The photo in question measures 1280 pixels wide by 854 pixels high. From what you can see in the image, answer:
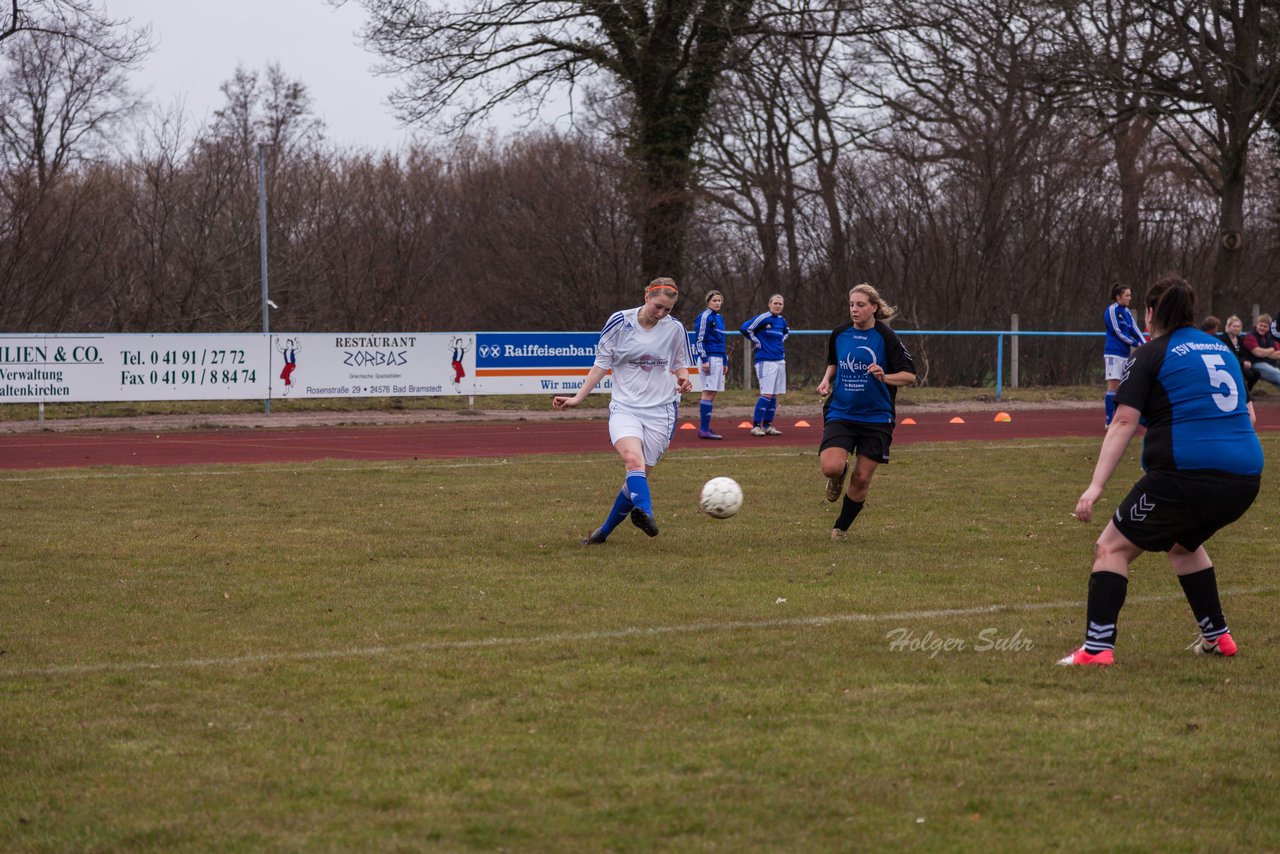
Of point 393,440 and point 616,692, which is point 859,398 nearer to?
point 616,692

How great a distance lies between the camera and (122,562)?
9461mm

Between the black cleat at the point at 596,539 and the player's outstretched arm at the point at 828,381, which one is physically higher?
the player's outstretched arm at the point at 828,381

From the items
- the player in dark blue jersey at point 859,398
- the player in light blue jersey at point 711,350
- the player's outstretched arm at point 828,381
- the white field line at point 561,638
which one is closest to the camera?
the white field line at point 561,638

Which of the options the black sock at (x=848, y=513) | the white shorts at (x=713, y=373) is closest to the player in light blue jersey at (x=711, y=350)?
the white shorts at (x=713, y=373)

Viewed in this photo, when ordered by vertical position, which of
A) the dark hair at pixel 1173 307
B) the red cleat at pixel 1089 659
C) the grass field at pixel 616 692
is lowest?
the grass field at pixel 616 692

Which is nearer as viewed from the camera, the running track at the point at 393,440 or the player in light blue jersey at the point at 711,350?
the running track at the point at 393,440

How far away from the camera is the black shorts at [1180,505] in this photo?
615 centimetres

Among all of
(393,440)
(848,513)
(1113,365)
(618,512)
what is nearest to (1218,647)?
(848,513)

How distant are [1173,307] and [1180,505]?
854 mm

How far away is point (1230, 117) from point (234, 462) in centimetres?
2448

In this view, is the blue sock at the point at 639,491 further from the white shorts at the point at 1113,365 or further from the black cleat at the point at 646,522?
the white shorts at the point at 1113,365

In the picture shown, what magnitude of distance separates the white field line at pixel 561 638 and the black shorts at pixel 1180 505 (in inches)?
60.5

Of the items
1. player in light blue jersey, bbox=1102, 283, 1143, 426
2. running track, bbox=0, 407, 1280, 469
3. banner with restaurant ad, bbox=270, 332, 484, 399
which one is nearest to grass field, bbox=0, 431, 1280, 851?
running track, bbox=0, 407, 1280, 469

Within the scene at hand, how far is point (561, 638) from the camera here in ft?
23.1
